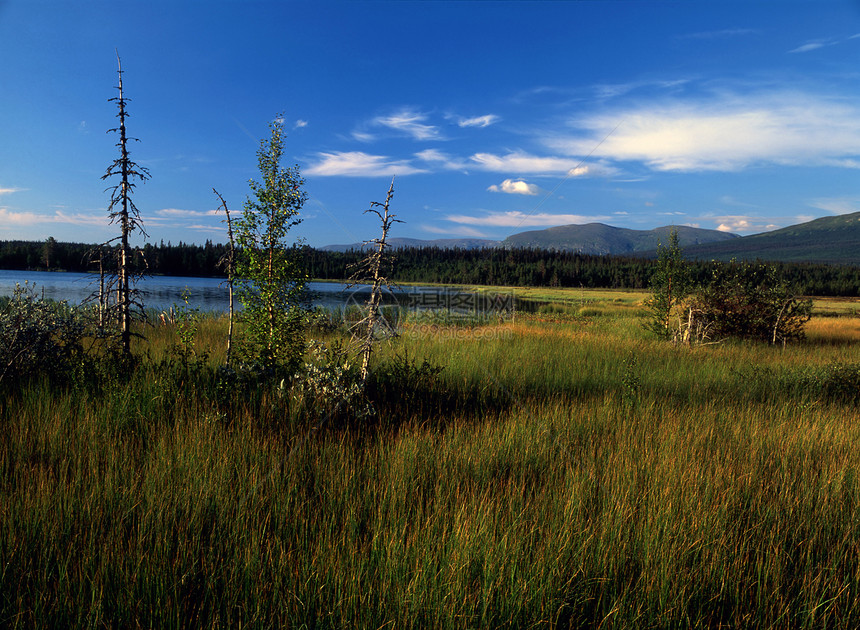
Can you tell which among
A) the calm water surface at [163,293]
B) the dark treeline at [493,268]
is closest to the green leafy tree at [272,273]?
the calm water surface at [163,293]

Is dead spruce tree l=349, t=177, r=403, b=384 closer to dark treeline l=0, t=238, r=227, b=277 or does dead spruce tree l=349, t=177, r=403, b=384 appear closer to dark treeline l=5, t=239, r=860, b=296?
dark treeline l=5, t=239, r=860, b=296

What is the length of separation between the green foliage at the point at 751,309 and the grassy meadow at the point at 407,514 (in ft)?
41.6

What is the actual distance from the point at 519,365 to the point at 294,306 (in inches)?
208

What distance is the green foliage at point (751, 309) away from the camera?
57.4 feet

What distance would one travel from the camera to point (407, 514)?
3.44 meters

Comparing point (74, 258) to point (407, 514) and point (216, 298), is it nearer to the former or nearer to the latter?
point (216, 298)

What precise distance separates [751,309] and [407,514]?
66.2 ft

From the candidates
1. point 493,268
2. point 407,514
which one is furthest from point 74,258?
point 407,514

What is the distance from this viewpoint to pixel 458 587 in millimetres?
2555

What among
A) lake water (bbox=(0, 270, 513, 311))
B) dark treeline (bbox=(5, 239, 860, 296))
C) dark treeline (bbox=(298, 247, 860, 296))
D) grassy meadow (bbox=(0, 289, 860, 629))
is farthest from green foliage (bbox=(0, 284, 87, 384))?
dark treeline (bbox=(298, 247, 860, 296))

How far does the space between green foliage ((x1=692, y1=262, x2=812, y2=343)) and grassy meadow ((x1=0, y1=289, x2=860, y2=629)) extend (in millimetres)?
12687

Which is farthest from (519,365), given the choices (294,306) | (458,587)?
(458,587)

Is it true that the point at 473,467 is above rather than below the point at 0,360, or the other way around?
below

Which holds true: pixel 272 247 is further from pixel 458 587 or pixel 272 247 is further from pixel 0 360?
pixel 458 587
